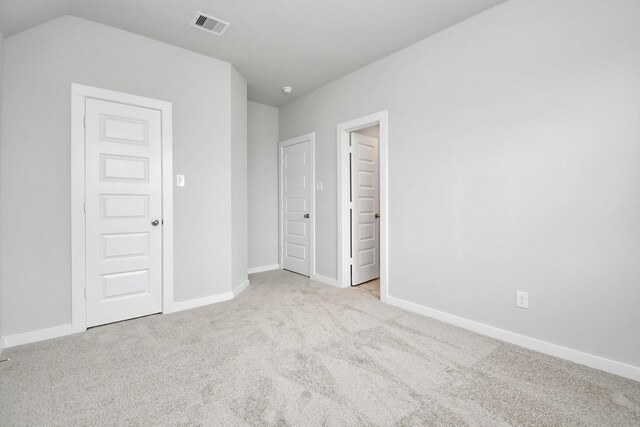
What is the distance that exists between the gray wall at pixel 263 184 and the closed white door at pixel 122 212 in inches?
74.0

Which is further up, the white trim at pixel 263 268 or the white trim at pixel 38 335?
the white trim at pixel 263 268

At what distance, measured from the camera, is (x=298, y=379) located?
183 cm

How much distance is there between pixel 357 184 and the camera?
3959 mm

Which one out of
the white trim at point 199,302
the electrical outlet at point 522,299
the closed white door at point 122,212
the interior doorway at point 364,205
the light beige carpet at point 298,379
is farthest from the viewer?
the interior doorway at point 364,205

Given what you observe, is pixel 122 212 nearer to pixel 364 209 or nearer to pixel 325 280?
A: pixel 325 280

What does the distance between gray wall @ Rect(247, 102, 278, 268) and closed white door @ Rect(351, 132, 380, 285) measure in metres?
1.63

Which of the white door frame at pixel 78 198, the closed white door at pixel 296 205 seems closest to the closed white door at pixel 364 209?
the closed white door at pixel 296 205

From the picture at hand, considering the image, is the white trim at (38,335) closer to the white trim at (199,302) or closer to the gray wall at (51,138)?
the gray wall at (51,138)

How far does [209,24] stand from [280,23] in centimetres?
65

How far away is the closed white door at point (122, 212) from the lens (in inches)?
104

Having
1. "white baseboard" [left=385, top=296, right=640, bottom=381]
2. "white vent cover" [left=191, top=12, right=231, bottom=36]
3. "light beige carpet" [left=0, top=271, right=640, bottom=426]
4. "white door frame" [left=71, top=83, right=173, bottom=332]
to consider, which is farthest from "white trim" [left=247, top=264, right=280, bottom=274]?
"white vent cover" [left=191, top=12, right=231, bottom=36]

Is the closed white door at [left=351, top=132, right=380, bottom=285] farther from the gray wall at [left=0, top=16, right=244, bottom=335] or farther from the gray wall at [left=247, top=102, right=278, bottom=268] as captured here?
the gray wall at [left=0, top=16, right=244, bottom=335]

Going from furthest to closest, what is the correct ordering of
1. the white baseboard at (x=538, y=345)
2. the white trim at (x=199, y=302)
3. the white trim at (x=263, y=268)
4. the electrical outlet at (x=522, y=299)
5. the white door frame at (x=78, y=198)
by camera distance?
the white trim at (x=263, y=268) → the white trim at (x=199, y=302) → the white door frame at (x=78, y=198) → the electrical outlet at (x=522, y=299) → the white baseboard at (x=538, y=345)

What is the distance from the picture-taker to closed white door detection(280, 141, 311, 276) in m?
Answer: 4.43
